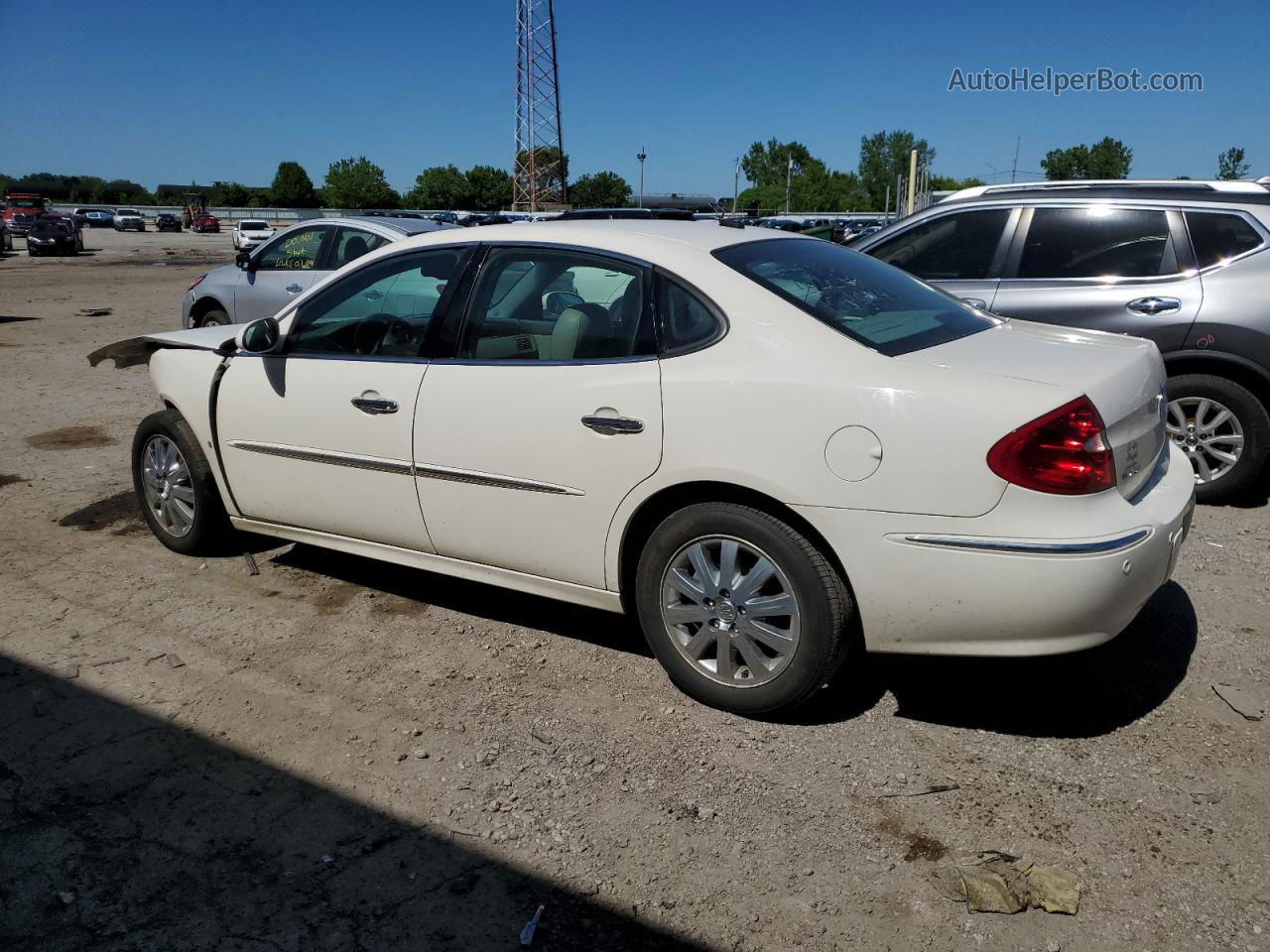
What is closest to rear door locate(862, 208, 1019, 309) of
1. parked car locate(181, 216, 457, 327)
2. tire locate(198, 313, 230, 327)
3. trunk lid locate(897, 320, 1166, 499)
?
trunk lid locate(897, 320, 1166, 499)

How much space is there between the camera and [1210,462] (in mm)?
5992

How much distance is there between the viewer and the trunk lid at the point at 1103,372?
315 centimetres

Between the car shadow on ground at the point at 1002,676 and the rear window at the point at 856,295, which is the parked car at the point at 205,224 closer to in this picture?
the car shadow on ground at the point at 1002,676

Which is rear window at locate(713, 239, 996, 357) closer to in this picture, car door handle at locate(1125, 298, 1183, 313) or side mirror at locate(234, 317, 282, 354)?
side mirror at locate(234, 317, 282, 354)

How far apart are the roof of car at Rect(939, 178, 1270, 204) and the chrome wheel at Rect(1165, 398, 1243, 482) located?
1197 millimetres

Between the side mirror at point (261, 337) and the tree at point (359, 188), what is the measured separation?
10555cm

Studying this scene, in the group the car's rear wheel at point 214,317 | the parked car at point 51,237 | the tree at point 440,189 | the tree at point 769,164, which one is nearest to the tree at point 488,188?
the tree at point 440,189

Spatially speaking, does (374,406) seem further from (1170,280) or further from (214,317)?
(214,317)

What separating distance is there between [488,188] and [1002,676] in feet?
361

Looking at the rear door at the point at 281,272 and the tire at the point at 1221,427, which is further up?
the rear door at the point at 281,272

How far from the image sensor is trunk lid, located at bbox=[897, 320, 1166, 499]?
3.15 metres

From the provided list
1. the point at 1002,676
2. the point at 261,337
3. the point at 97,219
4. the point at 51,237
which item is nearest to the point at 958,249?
the point at 1002,676

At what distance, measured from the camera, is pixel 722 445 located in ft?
11.0

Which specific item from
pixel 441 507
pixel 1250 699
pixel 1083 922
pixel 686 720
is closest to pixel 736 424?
pixel 686 720
